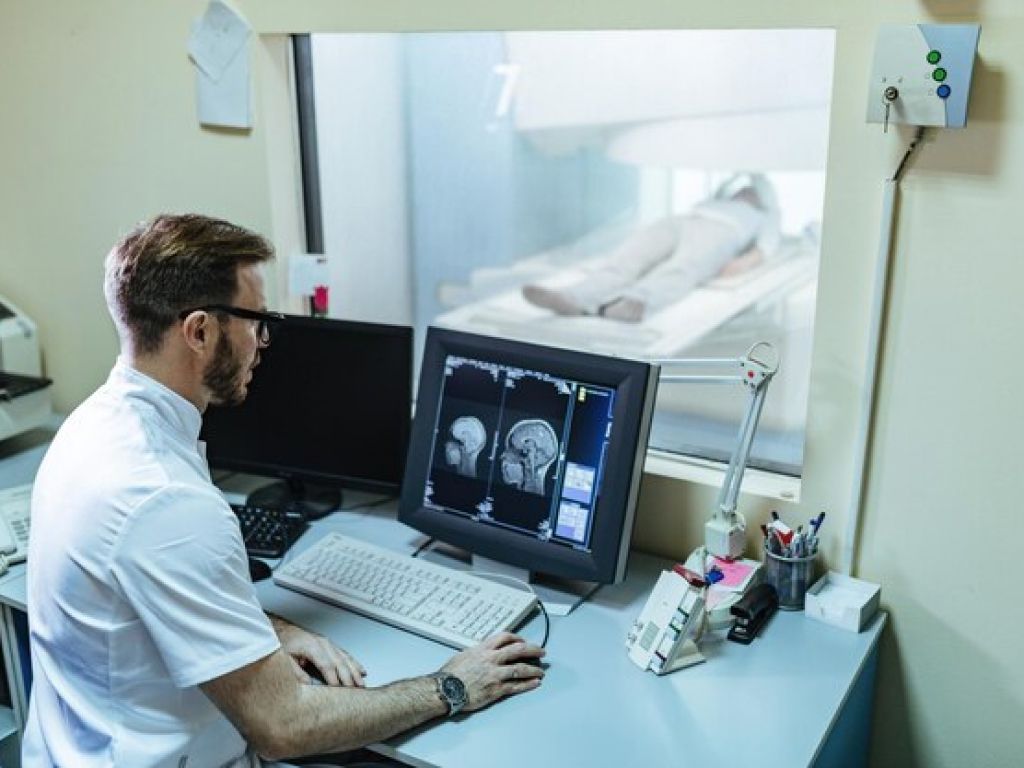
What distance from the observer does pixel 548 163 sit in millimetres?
3355

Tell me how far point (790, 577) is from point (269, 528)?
38.9 inches

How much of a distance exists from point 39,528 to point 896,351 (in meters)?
1.31

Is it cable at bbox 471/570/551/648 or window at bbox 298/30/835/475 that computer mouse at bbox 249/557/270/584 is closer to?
cable at bbox 471/570/551/648

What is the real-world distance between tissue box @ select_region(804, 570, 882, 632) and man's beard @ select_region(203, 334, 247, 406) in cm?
99

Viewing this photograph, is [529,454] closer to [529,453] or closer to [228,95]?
[529,453]

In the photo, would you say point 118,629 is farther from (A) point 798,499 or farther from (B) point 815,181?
(B) point 815,181

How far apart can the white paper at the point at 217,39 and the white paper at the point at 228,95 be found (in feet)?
0.03

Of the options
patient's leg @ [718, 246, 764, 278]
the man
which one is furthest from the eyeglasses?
patient's leg @ [718, 246, 764, 278]

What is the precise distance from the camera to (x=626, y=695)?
1.50 meters

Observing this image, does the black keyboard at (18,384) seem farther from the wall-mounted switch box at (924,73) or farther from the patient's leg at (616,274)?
the wall-mounted switch box at (924,73)

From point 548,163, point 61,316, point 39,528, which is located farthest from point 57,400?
point 548,163

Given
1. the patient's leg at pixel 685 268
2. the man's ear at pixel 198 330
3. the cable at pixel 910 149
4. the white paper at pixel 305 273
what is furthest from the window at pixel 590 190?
the man's ear at pixel 198 330

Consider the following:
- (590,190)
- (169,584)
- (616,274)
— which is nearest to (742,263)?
(616,274)

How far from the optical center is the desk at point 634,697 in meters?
1.38
